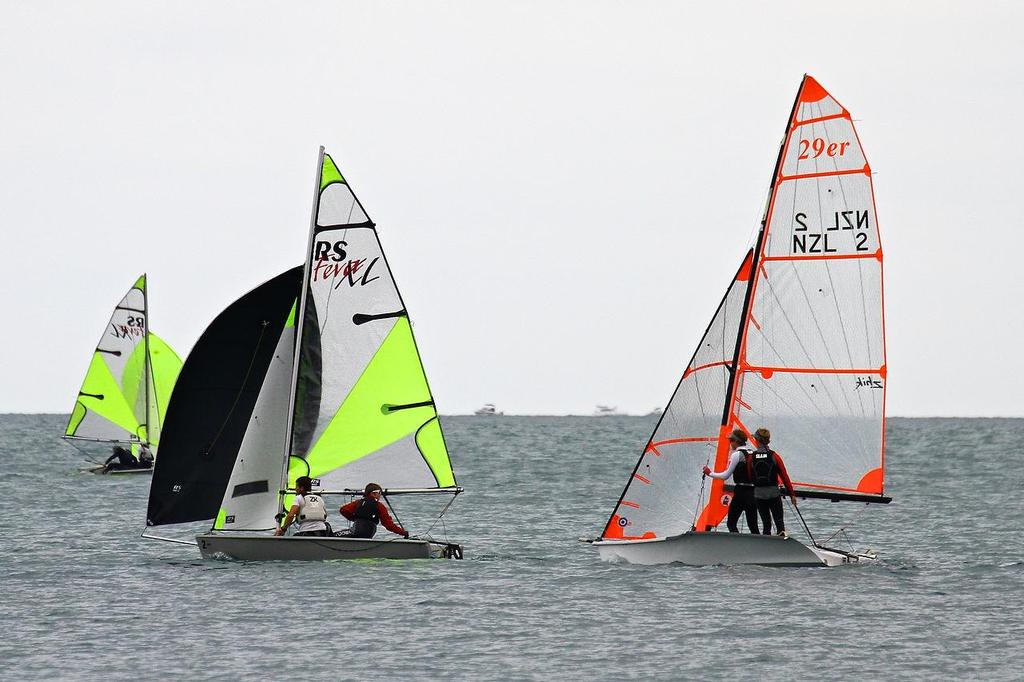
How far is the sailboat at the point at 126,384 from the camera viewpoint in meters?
49.9

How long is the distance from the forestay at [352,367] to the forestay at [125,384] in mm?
28989

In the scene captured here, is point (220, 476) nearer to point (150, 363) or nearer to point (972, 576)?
point (972, 576)

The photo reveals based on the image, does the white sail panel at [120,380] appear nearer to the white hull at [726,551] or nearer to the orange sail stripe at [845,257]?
the white hull at [726,551]

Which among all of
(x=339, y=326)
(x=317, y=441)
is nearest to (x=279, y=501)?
(x=317, y=441)

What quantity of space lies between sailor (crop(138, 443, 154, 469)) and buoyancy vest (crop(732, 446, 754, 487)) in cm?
3348

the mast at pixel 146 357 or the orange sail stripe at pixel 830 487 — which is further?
the mast at pixel 146 357

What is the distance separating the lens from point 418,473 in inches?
866

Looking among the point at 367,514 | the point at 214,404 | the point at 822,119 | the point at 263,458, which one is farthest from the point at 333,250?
the point at 822,119

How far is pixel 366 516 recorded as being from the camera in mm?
20828

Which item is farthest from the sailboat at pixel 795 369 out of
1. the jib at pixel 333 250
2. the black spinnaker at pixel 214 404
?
the black spinnaker at pixel 214 404

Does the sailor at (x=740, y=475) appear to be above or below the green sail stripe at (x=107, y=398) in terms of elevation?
below

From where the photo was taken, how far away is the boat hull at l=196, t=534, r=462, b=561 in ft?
67.9

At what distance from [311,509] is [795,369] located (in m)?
6.93

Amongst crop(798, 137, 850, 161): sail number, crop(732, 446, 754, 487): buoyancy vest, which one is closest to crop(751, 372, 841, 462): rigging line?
crop(732, 446, 754, 487): buoyancy vest
